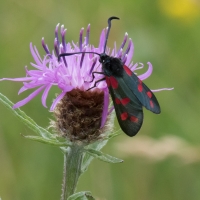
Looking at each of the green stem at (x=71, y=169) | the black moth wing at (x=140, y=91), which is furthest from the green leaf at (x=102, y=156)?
the black moth wing at (x=140, y=91)

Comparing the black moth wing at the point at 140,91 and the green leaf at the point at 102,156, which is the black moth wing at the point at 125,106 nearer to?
the black moth wing at the point at 140,91

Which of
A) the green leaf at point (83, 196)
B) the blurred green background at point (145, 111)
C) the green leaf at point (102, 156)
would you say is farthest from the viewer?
the blurred green background at point (145, 111)

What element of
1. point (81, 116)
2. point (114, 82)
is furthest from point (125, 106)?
point (81, 116)

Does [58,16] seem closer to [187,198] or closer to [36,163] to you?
[36,163]

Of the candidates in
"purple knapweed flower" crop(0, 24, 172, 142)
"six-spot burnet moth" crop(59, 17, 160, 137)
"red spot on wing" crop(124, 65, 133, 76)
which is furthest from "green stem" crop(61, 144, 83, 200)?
"red spot on wing" crop(124, 65, 133, 76)

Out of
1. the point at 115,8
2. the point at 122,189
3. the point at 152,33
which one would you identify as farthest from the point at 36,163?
the point at 115,8

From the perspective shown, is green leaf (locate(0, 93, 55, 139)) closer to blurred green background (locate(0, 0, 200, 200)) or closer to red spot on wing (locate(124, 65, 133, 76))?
red spot on wing (locate(124, 65, 133, 76))

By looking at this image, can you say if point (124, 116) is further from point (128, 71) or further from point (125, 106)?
point (128, 71)
